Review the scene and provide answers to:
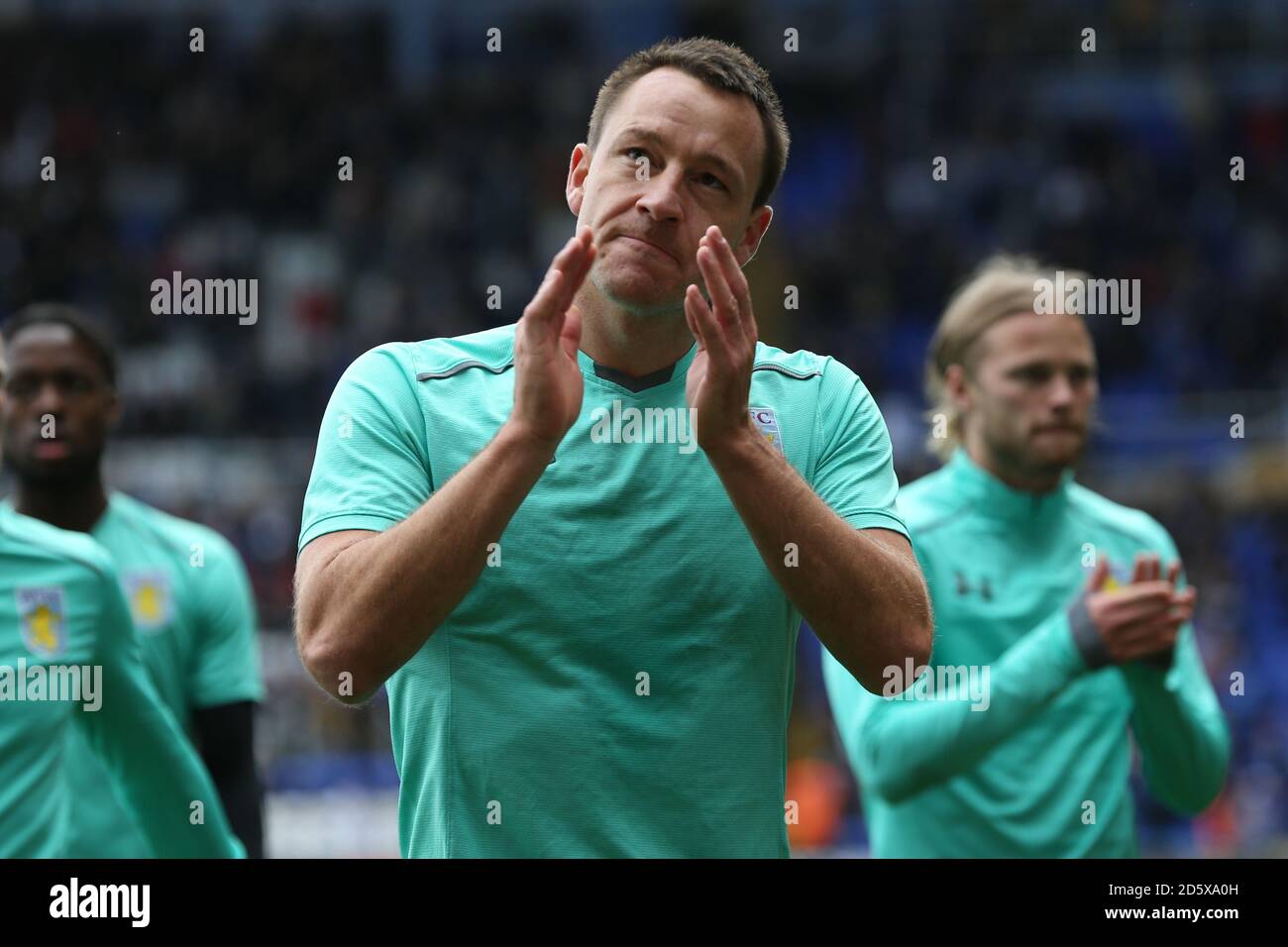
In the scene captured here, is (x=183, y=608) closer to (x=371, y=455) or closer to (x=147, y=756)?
(x=147, y=756)

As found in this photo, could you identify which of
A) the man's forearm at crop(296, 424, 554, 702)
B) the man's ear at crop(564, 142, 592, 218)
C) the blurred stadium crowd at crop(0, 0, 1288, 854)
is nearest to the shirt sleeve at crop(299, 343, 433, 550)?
the man's forearm at crop(296, 424, 554, 702)

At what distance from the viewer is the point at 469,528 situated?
7.23 feet

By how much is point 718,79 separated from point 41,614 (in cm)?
205

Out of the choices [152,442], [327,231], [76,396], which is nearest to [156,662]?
[76,396]

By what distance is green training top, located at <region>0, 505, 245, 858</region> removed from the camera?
349 centimetres

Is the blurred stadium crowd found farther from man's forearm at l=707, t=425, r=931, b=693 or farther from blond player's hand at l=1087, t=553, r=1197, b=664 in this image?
man's forearm at l=707, t=425, r=931, b=693

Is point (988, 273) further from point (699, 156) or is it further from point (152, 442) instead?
point (152, 442)

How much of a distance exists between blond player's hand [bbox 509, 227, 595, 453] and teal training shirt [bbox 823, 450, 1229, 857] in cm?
174

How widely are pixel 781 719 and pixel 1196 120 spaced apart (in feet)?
54.3

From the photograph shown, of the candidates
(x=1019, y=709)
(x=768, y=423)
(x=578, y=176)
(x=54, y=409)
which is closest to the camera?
(x=768, y=423)

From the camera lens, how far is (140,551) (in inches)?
184

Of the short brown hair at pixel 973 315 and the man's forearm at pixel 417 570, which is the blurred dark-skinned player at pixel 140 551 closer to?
the short brown hair at pixel 973 315

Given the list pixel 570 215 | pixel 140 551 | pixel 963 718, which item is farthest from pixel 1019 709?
pixel 570 215

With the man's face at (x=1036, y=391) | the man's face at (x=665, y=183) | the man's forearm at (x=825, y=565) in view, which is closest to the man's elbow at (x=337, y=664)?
the man's forearm at (x=825, y=565)
